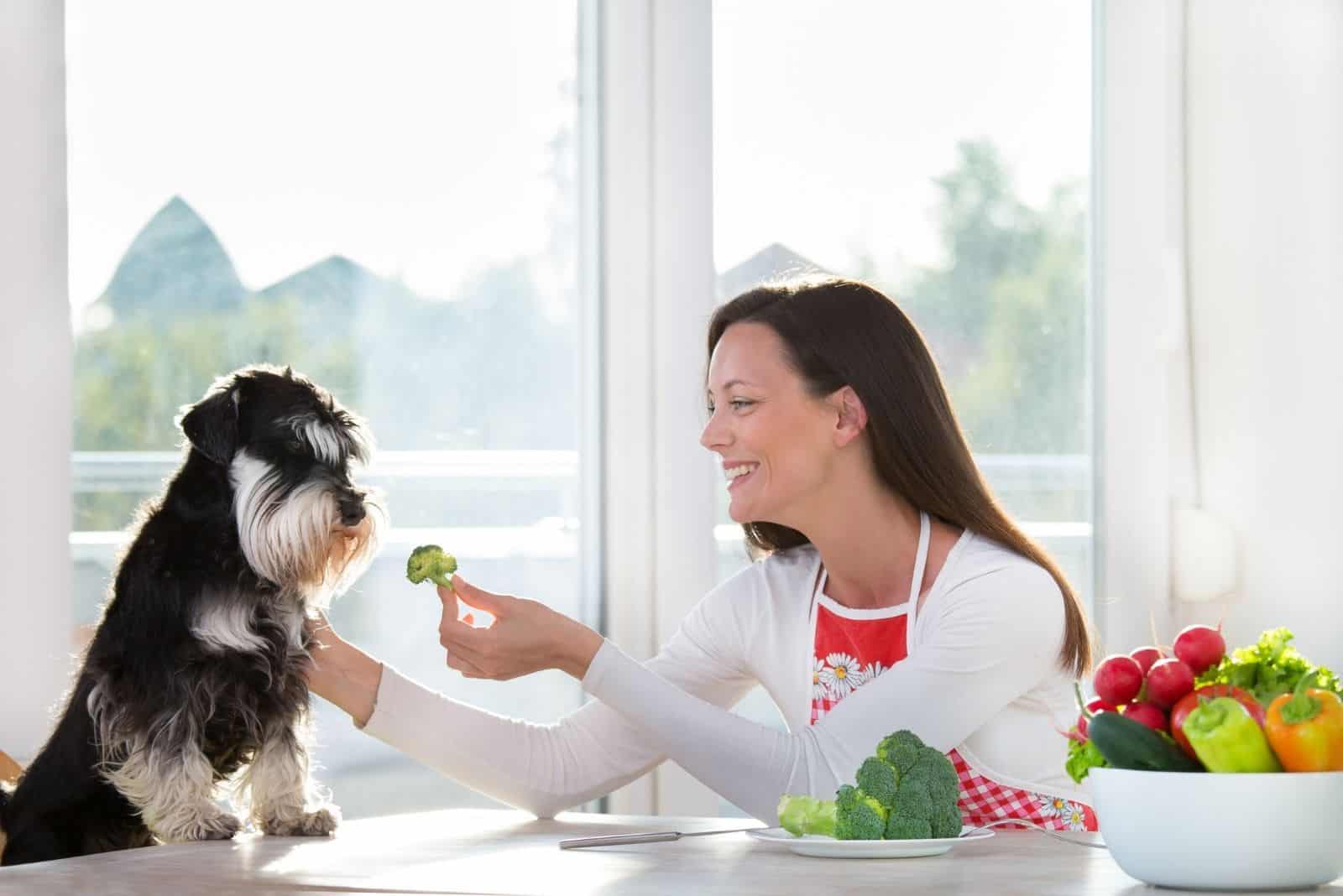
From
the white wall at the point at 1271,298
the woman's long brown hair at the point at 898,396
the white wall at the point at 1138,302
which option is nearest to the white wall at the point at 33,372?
the woman's long brown hair at the point at 898,396

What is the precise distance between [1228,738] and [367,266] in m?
2.49

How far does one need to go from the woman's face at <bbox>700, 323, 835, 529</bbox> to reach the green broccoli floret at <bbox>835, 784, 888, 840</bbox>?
2.53ft

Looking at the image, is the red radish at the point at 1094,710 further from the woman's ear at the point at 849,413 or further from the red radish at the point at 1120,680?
the woman's ear at the point at 849,413

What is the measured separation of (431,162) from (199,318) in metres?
0.73

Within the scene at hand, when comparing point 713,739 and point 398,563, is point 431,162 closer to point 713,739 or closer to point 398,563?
point 398,563

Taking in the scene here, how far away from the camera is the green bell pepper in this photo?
1354mm

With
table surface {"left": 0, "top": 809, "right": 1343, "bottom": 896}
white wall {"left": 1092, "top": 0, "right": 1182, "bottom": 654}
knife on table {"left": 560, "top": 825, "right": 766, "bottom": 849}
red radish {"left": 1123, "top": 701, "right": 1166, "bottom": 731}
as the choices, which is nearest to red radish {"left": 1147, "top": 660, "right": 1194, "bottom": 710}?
red radish {"left": 1123, "top": 701, "right": 1166, "bottom": 731}

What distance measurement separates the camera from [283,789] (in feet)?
6.68

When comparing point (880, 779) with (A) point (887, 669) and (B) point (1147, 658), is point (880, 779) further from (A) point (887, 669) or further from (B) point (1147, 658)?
(A) point (887, 669)

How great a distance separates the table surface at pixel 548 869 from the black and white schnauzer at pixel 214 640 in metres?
0.10

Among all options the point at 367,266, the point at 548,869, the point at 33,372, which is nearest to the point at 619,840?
the point at 548,869

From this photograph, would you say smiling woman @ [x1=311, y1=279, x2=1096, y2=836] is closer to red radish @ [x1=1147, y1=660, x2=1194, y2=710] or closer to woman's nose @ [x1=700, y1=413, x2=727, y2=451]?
woman's nose @ [x1=700, y1=413, x2=727, y2=451]

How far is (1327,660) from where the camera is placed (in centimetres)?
389

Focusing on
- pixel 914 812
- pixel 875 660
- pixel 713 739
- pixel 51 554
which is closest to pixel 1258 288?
pixel 875 660
